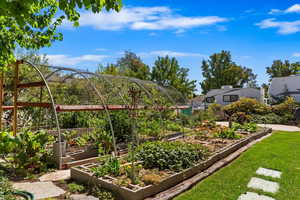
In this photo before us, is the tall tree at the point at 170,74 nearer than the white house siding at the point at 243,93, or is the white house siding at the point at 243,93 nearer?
→ the tall tree at the point at 170,74

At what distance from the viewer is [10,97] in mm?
9578

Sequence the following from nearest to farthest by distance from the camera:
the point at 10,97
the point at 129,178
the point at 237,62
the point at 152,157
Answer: the point at 129,178 < the point at 152,157 < the point at 10,97 < the point at 237,62

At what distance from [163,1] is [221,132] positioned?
568 centimetres

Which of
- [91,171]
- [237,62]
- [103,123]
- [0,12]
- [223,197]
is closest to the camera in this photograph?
[0,12]

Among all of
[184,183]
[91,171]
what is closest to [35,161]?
[91,171]

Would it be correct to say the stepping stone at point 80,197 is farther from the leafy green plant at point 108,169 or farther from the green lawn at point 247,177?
the green lawn at point 247,177

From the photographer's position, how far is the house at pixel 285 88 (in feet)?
77.1

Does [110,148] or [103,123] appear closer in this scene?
[110,148]

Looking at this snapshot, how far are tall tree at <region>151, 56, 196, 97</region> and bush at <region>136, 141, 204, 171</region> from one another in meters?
19.0

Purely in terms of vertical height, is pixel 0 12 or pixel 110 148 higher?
pixel 0 12

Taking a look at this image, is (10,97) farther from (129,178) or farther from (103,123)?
(129,178)

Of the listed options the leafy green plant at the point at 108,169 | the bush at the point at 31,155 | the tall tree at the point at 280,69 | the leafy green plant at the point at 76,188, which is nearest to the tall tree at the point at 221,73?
the tall tree at the point at 280,69

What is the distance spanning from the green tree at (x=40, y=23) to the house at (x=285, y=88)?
2530 cm

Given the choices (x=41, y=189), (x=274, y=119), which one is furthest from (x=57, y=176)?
(x=274, y=119)
